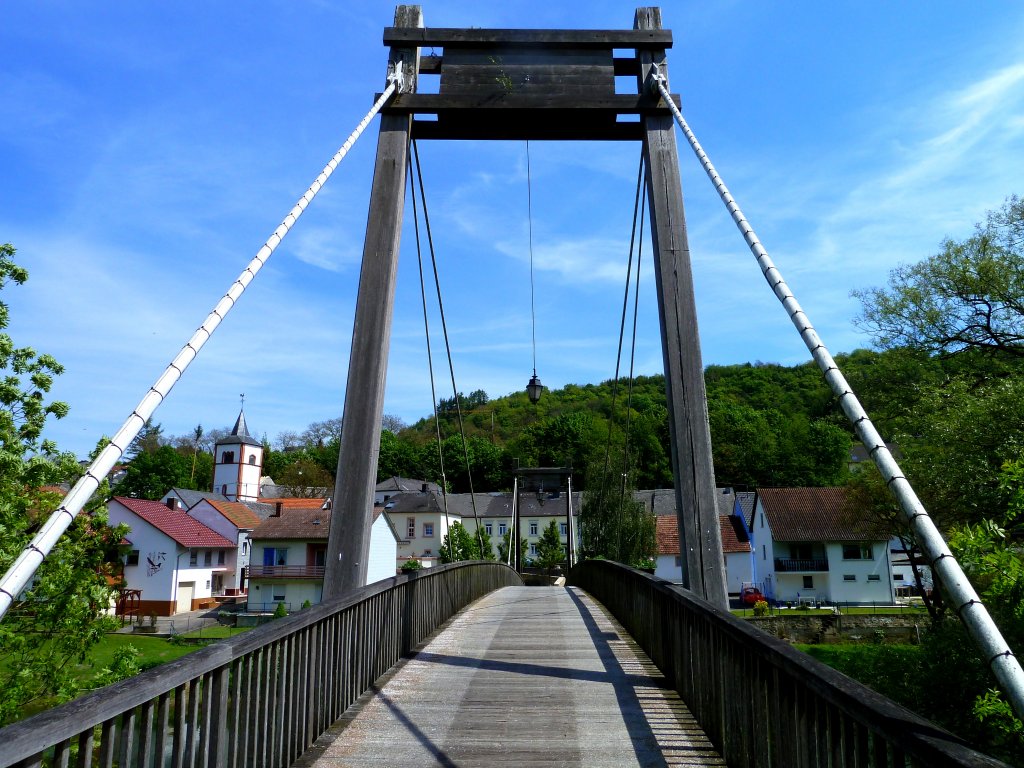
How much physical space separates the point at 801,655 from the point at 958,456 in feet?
40.2

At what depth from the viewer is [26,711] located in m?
13.8

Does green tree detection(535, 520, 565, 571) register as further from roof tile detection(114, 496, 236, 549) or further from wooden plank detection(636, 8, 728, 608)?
wooden plank detection(636, 8, 728, 608)

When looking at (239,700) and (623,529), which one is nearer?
(239,700)

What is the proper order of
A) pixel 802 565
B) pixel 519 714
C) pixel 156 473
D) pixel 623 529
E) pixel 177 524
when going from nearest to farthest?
pixel 519 714 < pixel 623 529 < pixel 802 565 < pixel 177 524 < pixel 156 473

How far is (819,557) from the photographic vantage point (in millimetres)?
41688

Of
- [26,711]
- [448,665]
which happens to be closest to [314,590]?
[26,711]

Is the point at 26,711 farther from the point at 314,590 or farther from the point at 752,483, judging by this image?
the point at 752,483

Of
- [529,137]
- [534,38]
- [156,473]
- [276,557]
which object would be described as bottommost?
[276,557]

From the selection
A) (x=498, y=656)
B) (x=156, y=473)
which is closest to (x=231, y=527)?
(x=156, y=473)

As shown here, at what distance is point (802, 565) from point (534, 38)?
4040cm

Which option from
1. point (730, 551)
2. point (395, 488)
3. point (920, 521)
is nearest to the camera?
point (920, 521)

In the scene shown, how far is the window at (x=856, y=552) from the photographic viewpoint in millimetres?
40875

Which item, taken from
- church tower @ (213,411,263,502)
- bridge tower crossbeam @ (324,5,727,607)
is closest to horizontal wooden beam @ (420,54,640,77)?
bridge tower crossbeam @ (324,5,727,607)

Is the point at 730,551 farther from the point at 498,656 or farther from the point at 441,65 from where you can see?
the point at 441,65
